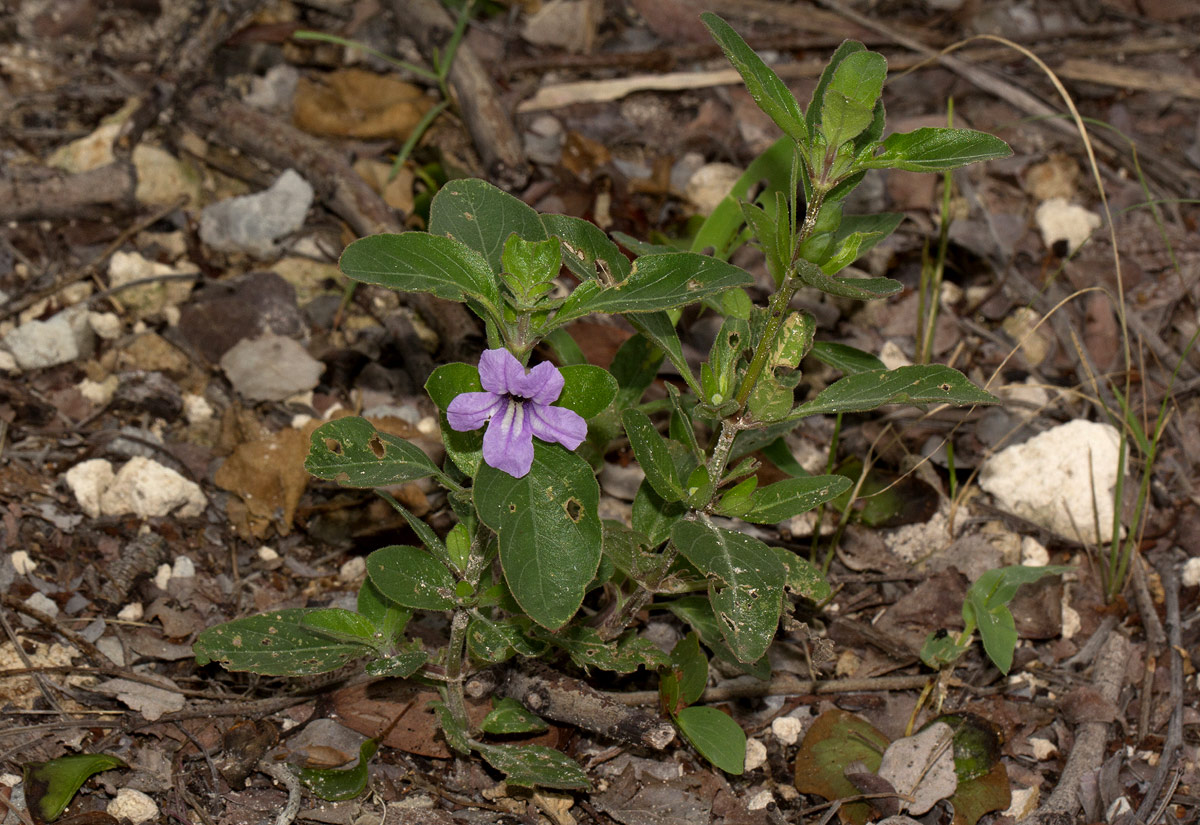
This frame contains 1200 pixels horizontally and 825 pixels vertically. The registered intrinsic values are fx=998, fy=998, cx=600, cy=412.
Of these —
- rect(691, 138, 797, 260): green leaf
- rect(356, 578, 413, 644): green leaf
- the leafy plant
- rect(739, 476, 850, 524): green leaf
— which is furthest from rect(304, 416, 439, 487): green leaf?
the leafy plant

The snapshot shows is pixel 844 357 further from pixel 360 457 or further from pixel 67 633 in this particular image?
pixel 67 633

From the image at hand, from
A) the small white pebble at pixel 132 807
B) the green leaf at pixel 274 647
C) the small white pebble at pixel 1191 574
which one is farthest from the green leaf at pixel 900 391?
the small white pebble at pixel 132 807

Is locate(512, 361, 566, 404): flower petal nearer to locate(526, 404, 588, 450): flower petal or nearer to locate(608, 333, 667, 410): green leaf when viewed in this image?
locate(526, 404, 588, 450): flower petal

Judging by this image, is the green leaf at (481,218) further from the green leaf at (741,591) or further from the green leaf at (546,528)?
the green leaf at (741,591)

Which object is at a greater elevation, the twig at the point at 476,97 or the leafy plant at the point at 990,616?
the twig at the point at 476,97

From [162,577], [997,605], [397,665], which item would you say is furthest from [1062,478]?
[162,577]

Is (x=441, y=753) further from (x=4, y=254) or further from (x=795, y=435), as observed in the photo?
(x=4, y=254)

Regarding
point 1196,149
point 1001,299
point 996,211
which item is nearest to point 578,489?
point 1001,299
